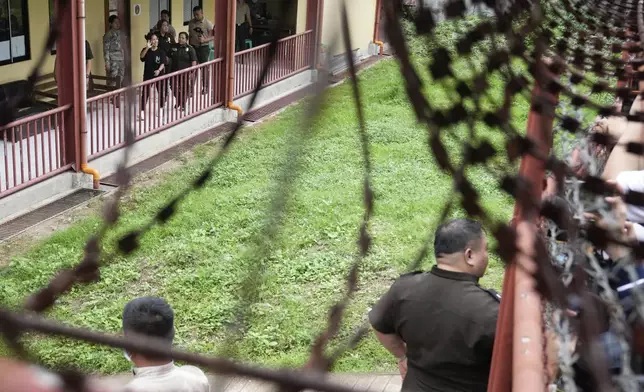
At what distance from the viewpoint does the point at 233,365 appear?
0.73 meters

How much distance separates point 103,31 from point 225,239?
5.69 meters

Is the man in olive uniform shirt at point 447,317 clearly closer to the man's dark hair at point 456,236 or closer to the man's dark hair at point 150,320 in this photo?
the man's dark hair at point 456,236

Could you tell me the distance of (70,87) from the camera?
9.02 meters

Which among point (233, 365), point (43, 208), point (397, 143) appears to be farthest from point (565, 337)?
point (397, 143)

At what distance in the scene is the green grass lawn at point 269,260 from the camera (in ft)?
20.2

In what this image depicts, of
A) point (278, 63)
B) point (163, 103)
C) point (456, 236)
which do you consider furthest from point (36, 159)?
point (456, 236)

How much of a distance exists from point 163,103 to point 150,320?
321 inches

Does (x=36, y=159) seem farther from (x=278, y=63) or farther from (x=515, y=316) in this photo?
(x=515, y=316)

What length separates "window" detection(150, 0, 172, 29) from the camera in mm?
13054

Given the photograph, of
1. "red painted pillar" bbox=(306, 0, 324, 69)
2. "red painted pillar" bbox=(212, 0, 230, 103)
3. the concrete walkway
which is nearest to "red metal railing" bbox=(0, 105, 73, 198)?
"red painted pillar" bbox=(212, 0, 230, 103)

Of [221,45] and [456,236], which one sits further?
[221,45]

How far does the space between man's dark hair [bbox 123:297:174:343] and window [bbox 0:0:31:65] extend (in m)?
8.47

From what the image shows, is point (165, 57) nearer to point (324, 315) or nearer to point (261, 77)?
point (324, 315)

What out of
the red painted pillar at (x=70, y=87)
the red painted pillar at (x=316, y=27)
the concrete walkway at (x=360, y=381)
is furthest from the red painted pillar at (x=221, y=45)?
the red painted pillar at (x=316, y=27)
